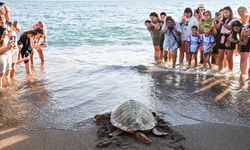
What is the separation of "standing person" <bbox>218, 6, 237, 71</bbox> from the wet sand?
12.7 ft

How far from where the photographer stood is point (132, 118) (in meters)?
4.82

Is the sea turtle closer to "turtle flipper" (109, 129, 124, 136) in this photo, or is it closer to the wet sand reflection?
"turtle flipper" (109, 129, 124, 136)

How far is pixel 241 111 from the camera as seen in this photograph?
5.95 meters

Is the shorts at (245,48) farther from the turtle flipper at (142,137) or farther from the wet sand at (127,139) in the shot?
the turtle flipper at (142,137)

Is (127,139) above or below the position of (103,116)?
below

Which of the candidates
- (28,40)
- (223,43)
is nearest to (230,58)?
(223,43)

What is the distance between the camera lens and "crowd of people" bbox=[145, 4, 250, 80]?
323 inches

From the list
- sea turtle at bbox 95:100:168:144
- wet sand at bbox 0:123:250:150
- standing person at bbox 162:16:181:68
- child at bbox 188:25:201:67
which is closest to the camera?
wet sand at bbox 0:123:250:150

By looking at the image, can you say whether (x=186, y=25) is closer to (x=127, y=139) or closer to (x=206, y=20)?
(x=206, y=20)

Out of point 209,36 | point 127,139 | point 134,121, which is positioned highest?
point 209,36

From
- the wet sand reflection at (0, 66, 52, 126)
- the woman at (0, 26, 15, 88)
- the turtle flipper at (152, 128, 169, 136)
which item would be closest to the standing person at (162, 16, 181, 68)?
the wet sand reflection at (0, 66, 52, 126)

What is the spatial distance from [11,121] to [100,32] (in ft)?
49.7

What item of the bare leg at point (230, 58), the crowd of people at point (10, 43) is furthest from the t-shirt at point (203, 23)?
the crowd of people at point (10, 43)

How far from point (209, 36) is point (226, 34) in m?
0.58
